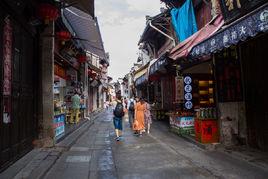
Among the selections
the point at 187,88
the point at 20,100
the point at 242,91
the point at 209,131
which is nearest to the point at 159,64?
the point at 187,88

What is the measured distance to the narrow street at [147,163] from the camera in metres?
7.38

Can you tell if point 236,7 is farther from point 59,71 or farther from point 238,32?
point 59,71

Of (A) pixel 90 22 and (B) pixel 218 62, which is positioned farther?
(A) pixel 90 22

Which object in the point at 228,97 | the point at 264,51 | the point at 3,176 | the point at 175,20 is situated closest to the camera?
Result: the point at 3,176

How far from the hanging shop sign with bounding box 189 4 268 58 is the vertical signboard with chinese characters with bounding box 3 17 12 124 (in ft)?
15.9

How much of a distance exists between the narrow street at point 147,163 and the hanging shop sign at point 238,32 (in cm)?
286

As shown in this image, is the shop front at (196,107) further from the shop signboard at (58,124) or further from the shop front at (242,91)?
the shop signboard at (58,124)

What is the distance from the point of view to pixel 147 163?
8.58 meters

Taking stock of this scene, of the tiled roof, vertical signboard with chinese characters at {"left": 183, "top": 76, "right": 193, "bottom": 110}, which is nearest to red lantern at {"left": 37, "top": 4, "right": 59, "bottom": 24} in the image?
the tiled roof

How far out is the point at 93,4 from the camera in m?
9.83

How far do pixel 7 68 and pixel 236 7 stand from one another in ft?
18.6

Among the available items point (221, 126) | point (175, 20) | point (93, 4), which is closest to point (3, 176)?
point (93, 4)

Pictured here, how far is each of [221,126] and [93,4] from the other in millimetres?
A: 5530

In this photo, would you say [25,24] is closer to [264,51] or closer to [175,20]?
[264,51]
